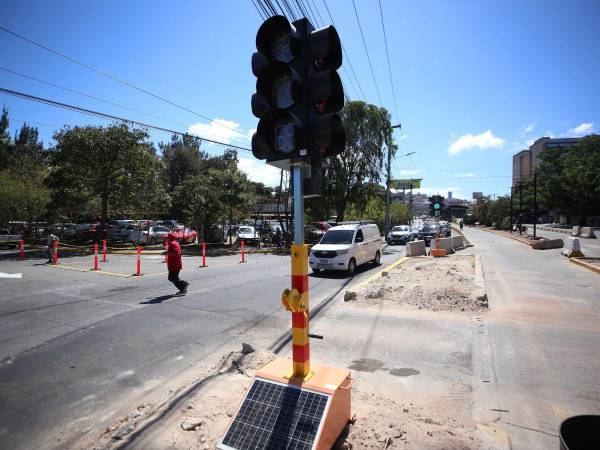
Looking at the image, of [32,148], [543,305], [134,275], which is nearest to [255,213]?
[134,275]

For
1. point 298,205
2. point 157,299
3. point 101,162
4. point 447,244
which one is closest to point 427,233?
point 447,244

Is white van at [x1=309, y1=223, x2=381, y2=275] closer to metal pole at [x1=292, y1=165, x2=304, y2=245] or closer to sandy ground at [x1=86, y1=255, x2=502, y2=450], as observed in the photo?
sandy ground at [x1=86, y1=255, x2=502, y2=450]

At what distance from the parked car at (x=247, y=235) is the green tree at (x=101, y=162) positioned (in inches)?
286

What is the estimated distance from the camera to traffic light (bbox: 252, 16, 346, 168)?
3252 mm

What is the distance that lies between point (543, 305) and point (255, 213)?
22006mm

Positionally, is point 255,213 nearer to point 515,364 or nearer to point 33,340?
point 33,340

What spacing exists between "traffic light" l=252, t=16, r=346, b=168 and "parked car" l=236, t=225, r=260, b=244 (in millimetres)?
23691

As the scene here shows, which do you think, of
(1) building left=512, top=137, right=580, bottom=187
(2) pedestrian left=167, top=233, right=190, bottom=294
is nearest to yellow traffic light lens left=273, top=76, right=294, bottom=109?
(2) pedestrian left=167, top=233, right=190, bottom=294

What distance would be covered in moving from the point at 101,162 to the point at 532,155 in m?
141

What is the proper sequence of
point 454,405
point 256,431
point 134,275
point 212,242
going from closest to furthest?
1. point 256,431
2. point 454,405
3. point 134,275
4. point 212,242

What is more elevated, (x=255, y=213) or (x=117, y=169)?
(x=117, y=169)

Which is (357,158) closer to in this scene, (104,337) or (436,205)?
(436,205)

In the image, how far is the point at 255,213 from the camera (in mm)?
28594

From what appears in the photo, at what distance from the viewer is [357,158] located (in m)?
28.0
